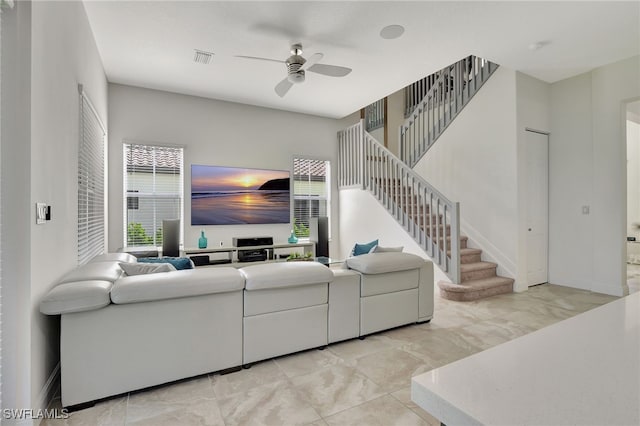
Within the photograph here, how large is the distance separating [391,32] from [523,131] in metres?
2.57

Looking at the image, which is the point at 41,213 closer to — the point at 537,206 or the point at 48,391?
the point at 48,391

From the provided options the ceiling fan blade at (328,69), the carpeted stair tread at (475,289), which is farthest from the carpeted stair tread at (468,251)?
the ceiling fan blade at (328,69)

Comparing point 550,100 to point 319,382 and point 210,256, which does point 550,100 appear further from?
point 210,256

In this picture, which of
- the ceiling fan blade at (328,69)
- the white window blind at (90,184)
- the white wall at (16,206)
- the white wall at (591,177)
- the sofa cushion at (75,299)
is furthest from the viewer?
the white wall at (591,177)

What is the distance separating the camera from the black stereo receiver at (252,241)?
5.32 meters

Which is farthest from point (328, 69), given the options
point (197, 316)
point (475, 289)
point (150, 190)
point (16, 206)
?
point (150, 190)

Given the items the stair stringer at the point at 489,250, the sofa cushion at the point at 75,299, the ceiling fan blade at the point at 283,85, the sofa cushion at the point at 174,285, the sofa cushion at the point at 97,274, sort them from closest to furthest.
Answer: the sofa cushion at the point at 75,299, the sofa cushion at the point at 174,285, the sofa cushion at the point at 97,274, the ceiling fan blade at the point at 283,85, the stair stringer at the point at 489,250

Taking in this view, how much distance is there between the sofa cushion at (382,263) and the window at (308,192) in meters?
3.34

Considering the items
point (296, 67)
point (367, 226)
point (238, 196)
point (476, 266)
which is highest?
point (296, 67)

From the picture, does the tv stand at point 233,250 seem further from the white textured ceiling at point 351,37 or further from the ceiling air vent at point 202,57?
the ceiling air vent at point 202,57

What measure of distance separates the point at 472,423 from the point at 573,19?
4.32 m

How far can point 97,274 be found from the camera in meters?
2.27

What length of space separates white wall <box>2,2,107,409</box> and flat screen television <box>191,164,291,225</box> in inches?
108

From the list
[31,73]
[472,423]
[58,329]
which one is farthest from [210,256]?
[472,423]
